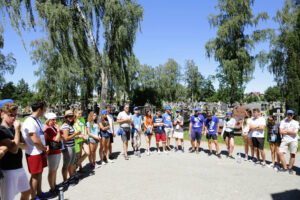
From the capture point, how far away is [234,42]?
20734 millimetres

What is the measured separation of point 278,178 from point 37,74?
2909cm

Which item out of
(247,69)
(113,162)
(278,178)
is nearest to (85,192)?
(113,162)

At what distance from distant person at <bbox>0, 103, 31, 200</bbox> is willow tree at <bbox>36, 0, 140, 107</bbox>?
36.2ft

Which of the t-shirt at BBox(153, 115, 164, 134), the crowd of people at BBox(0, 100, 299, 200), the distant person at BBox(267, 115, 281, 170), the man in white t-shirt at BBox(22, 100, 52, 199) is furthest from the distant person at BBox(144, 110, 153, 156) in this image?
the man in white t-shirt at BBox(22, 100, 52, 199)

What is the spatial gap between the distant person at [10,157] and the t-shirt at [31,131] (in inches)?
17.9

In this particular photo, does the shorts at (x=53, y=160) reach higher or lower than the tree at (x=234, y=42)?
lower

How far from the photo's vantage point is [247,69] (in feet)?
68.9

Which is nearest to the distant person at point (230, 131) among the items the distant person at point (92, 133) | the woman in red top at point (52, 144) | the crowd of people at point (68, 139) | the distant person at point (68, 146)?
the crowd of people at point (68, 139)

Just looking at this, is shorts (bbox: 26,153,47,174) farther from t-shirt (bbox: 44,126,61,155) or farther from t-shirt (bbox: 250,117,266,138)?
t-shirt (bbox: 250,117,266,138)

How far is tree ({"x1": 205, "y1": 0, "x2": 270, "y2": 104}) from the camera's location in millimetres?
19828

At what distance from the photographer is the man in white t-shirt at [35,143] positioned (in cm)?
360

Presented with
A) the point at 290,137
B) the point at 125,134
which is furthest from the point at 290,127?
the point at 125,134

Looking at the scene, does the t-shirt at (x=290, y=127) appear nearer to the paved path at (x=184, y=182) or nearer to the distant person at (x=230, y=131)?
the paved path at (x=184, y=182)

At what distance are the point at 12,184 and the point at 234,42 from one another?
21865 millimetres
